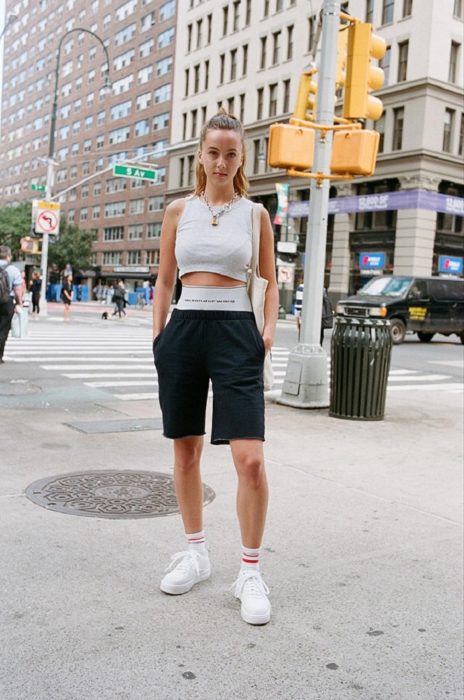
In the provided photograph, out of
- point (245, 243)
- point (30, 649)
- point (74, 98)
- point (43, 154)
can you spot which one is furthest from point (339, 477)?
point (43, 154)

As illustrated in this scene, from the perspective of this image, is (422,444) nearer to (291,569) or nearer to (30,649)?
(291,569)

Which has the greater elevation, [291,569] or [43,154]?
[43,154]

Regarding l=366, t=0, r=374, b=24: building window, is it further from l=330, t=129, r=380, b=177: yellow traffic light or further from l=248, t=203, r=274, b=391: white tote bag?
l=248, t=203, r=274, b=391: white tote bag

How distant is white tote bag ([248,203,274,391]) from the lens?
10.5 feet

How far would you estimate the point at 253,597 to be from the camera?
3.10m

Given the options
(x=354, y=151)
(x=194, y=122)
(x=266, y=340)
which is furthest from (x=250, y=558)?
(x=194, y=122)

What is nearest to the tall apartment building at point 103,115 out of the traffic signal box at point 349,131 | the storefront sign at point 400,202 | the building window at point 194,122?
the building window at point 194,122

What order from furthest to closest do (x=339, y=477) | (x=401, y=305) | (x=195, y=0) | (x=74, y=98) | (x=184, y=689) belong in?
(x=74, y=98) < (x=195, y=0) < (x=401, y=305) < (x=339, y=477) < (x=184, y=689)

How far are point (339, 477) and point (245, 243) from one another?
115 inches

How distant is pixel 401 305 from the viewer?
2269cm

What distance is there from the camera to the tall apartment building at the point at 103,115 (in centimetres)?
6825

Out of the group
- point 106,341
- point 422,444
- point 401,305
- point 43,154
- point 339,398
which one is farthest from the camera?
point 43,154

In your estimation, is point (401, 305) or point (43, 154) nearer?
point (401, 305)

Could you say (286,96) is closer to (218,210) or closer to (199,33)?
(199,33)
